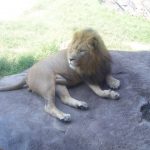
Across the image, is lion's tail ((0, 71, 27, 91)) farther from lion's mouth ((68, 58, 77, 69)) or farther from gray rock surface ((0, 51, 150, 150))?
lion's mouth ((68, 58, 77, 69))

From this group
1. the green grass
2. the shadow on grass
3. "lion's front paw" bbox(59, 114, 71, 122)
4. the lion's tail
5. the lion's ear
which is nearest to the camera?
"lion's front paw" bbox(59, 114, 71, 122)

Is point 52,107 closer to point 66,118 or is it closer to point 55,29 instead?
point 66,118

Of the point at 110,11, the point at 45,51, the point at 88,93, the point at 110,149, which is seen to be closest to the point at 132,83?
the point at 88,93

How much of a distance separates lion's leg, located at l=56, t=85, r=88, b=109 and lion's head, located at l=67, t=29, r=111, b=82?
0.81 ft

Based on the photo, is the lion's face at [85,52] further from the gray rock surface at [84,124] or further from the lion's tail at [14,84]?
the lion's tail at [14,84]

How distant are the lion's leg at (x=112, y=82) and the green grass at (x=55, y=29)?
2401mm

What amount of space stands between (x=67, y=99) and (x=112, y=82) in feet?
1.65

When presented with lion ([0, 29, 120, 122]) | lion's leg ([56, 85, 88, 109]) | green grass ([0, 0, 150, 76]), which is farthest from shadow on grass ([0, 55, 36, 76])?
lion's leg ([56, 85, 88, 109])

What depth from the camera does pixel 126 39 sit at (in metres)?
8.16

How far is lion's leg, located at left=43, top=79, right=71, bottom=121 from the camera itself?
4656mm

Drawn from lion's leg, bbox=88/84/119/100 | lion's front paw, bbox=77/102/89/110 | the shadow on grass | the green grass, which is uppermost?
lion's leg, bbox=88/84/119/100

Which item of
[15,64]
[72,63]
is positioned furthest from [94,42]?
[15,64]

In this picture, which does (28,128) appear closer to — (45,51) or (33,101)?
(33,101)

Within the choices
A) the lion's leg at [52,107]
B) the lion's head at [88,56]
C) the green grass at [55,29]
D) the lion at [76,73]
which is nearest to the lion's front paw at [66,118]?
the lion's leg at [52,107]
